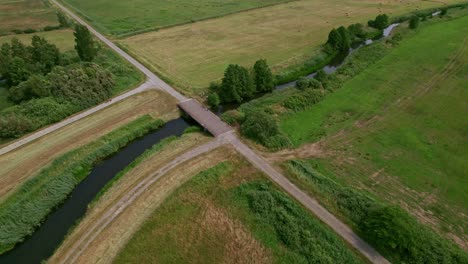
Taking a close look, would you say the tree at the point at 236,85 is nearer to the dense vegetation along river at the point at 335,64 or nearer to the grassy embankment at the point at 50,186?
the dense vegetation along river at the point at 335,64

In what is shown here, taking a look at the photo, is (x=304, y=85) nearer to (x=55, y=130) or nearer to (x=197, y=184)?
(x=197, y=184)

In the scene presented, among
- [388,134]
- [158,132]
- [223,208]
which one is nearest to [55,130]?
[158,132]

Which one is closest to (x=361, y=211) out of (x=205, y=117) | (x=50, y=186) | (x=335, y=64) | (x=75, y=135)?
(x=205, y=117)

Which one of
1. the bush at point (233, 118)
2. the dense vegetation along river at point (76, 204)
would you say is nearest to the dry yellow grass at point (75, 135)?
the dense vegetation along river at point (76, 204)

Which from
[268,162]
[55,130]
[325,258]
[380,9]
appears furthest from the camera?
[380,9]

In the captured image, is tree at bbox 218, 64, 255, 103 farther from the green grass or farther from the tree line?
the tree line

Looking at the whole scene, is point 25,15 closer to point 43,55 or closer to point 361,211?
point 43,55

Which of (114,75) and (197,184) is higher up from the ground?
(114,75)
